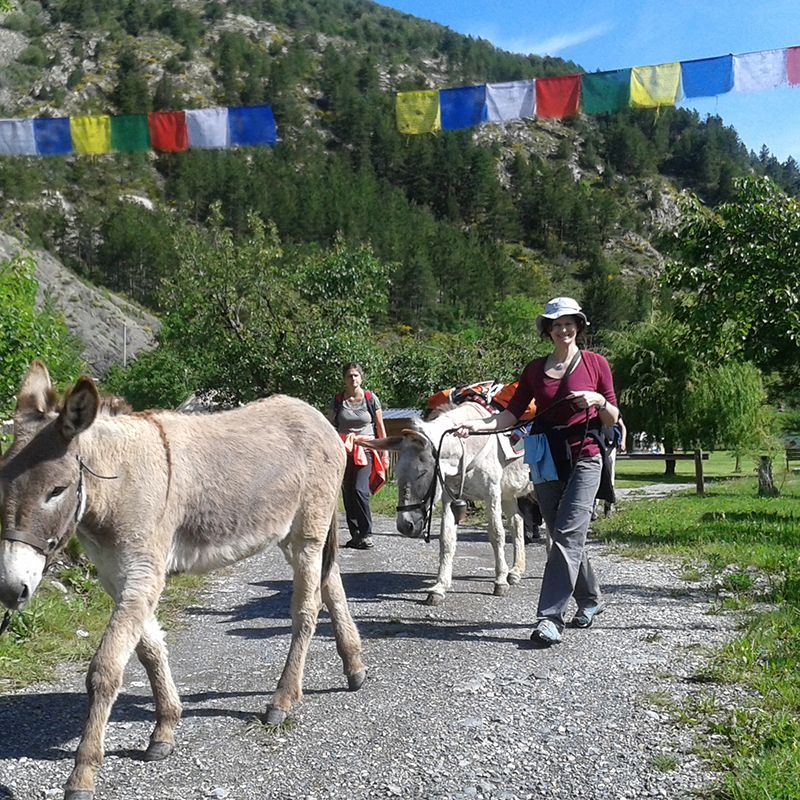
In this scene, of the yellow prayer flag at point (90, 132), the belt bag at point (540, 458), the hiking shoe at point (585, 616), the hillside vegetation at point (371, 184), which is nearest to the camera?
the belt bag at point (540, 458)

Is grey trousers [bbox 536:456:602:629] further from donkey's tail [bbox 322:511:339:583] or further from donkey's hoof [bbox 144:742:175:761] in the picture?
donkey's hoof [bbox 144:742:175:761]

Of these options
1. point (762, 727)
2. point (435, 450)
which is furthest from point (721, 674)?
point (435, 450)

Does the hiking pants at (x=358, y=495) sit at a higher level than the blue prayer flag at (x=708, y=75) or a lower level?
lower

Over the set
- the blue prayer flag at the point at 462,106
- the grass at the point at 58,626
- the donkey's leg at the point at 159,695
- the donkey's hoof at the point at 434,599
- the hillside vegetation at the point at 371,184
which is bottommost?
the donkey's hoof at the point at 434,599

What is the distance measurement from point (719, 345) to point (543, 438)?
727 cm

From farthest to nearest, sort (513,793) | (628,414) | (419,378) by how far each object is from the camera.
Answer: (419,378) → (628,414) → (513,793)

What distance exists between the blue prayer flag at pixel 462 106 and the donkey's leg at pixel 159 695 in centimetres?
1270

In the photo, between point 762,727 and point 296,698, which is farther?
point 296,698

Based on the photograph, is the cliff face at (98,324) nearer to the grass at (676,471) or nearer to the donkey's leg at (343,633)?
the grass at (676,471)

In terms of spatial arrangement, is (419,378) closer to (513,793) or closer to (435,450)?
(435,450)

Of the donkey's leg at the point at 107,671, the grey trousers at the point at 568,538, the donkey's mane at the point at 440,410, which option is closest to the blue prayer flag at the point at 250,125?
the donkey's mane at the point at 440,410

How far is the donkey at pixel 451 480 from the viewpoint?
6992mm

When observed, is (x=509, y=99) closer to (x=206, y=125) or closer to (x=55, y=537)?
(x=206, y=125)

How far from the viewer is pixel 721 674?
4.95 m
